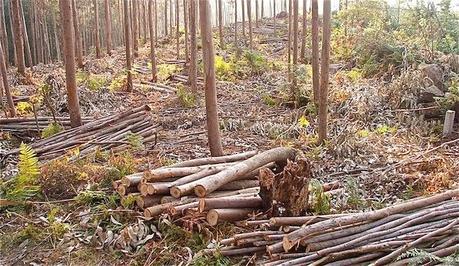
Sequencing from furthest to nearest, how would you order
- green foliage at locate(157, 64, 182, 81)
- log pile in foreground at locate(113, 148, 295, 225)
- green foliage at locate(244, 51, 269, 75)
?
green foliage at locate(157, 64, 182, 81) → green foliage at locate(244, 51, 269, 75) → log pile in foreground at locate(113, 148, 295, 225)

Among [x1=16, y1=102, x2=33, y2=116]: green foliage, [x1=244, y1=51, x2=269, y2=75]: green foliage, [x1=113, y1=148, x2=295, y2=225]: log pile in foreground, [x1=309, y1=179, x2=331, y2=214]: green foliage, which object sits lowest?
[x1=309, y1=179, x2=331, y2=214]: green foliage

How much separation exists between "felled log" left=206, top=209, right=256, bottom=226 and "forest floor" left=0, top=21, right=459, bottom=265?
0.10 meters

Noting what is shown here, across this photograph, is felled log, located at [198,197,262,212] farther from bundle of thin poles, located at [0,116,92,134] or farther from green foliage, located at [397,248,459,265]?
bundle of thin poles, located at [0,116,92,134]

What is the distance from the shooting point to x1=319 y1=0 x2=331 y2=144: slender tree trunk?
6.30 meters

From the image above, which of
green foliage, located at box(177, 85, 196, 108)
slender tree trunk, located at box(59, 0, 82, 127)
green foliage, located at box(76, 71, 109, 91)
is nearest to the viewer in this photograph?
Result: slender tree trunk, located at box(59, 0, 82, 127)

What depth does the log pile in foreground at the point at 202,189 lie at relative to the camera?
445 centimetres

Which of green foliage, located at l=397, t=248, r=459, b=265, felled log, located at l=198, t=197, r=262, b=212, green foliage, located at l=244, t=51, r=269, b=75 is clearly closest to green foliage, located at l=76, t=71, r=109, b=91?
green foliage, located at l=244, t=51, r=269, b=75

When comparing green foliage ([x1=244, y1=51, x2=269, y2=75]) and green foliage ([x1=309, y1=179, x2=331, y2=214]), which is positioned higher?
green foliage ([x1=244, y1=51, x2=269, y2=75])

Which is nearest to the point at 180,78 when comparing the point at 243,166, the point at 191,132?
the point at 191,132

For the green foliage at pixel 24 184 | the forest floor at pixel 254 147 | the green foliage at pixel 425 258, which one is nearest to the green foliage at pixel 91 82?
the forest floor at pixel 254 147

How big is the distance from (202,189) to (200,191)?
0.04m

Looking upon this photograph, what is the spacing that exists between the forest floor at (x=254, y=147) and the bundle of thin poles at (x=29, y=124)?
50cm

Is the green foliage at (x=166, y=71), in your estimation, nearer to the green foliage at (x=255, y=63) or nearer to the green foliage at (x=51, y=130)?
the green foliage at (x=255, y=63)

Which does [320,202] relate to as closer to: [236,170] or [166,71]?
[236,170]
